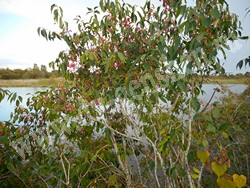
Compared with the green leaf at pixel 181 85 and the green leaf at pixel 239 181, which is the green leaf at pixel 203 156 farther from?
the green leaf at pixel 181 85

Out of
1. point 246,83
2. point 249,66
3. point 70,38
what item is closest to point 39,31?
point 70,38

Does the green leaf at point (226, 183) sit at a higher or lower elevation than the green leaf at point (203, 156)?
lower

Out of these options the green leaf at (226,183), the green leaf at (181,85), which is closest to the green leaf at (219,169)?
the green leaf at (226,183)

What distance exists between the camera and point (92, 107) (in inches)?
79.6

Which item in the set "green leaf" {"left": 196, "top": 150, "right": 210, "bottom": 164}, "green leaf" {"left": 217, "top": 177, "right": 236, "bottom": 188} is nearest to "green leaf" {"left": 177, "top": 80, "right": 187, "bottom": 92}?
"green leaf" {"left": 196, "top": 150, "right": 210, "bottom": 164}

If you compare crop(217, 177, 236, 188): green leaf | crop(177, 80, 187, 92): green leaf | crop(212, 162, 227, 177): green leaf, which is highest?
crop(177, 80, 187, 92): green leaf

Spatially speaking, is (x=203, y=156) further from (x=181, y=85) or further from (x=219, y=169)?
(x=181, y=85)

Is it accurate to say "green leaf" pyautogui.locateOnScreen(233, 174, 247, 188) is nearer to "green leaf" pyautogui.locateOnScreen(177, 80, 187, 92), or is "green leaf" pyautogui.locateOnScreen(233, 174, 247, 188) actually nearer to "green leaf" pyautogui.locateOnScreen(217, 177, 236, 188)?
"green leaf" pyautogui.locateOnScreen(217, 177, 236, 188)

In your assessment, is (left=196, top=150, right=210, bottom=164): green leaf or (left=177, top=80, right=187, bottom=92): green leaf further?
(left=177, top=80, right=187, bottom=92): green leaf

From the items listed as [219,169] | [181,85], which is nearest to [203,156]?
[219,169]

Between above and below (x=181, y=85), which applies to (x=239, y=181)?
below

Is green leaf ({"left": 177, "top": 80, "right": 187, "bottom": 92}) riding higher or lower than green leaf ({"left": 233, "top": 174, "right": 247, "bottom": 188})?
higher

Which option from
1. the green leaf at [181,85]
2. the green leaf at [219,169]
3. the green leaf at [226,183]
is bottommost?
the green leaf at [226,183]

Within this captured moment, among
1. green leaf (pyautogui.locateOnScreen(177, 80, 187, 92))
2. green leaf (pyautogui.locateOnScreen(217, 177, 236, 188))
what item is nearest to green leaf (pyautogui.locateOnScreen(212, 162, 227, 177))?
green leaf (pyautogui.locateOnScreen(217, 177, 236, 188))
